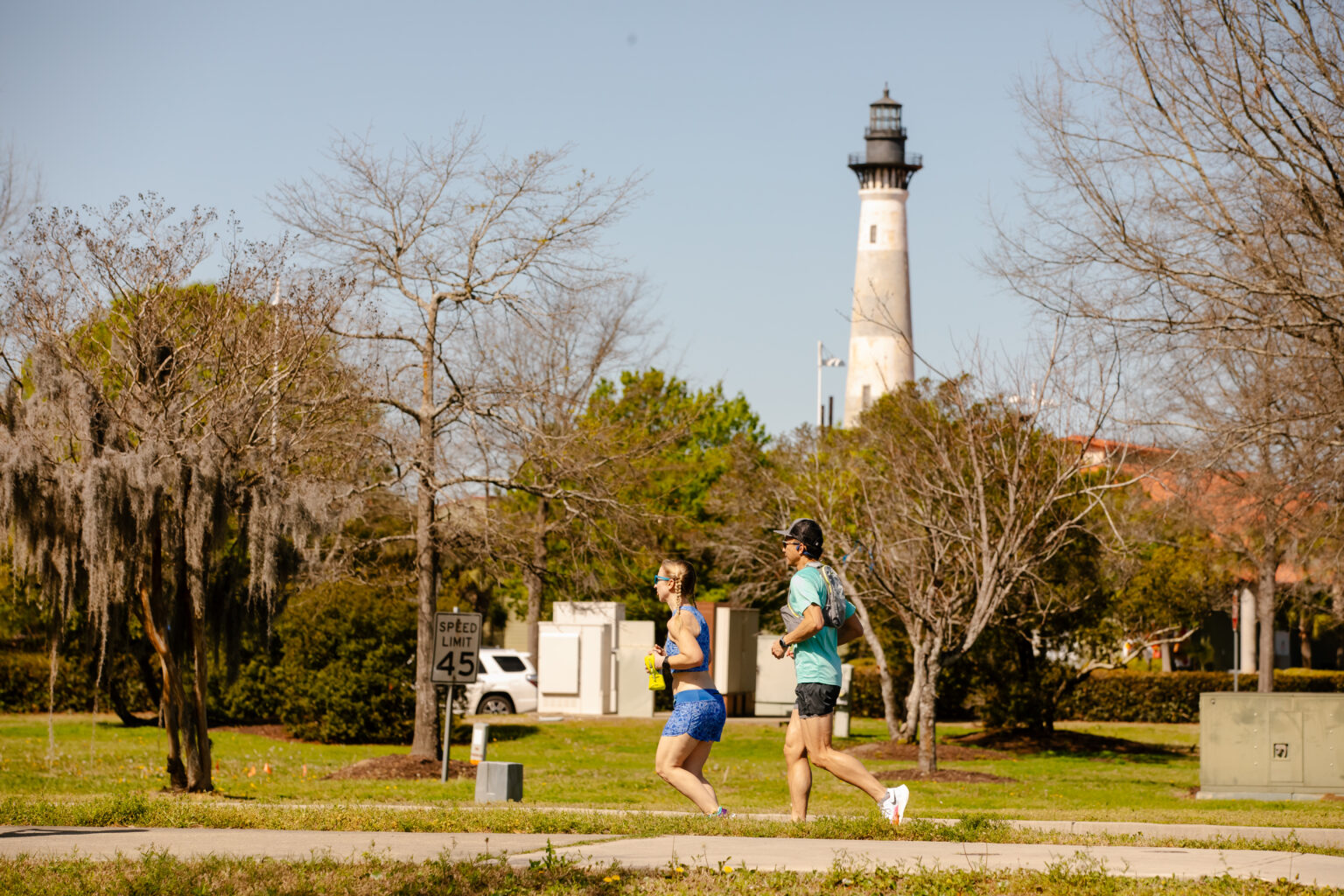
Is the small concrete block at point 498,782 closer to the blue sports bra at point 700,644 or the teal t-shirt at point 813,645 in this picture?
the blue sports bra at point 700,644

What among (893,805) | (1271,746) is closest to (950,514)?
(1271,746)

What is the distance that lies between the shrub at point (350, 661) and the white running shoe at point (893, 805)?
16.3 meters

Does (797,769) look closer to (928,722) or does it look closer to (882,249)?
(928,722)

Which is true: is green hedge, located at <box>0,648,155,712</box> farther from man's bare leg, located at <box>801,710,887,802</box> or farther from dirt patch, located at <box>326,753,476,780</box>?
man's bare leg, located at <box>801,710,887,802</box>

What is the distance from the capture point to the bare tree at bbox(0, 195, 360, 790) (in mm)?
13023

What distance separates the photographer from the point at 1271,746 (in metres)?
17.5

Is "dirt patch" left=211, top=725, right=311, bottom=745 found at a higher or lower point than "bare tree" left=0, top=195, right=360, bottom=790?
lower

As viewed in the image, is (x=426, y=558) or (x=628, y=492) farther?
(x=628, y=492)

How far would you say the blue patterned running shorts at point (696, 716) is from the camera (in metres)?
8.77

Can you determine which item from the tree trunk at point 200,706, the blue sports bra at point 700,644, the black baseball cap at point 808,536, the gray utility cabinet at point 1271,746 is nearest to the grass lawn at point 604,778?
the tree trunk at point 200,706

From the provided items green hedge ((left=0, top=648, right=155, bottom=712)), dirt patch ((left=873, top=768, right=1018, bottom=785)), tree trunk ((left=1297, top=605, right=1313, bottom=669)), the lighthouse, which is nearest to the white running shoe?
dirt patch ((left=873, top=768, right=1018, bottom=785))

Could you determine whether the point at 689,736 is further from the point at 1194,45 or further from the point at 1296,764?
the point at 1296,764

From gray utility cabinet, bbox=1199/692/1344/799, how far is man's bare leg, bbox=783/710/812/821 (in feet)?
32.9

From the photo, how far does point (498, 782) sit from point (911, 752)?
12.2m
